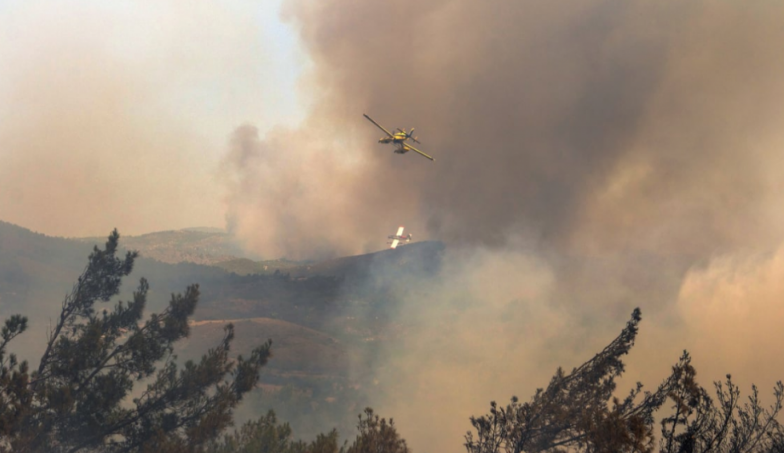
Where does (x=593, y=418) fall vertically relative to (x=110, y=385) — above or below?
above

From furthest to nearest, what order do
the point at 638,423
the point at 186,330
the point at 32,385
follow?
1. the point at 186,330
2. the point at 32,385
3. the point at 638,423

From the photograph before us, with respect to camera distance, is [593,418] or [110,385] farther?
[110,385]

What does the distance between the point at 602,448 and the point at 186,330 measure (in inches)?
1303

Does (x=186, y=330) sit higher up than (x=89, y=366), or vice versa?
(x=186, y=330)

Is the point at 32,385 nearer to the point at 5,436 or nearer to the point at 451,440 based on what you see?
the point at 5,436

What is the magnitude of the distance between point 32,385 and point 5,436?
4991 mm

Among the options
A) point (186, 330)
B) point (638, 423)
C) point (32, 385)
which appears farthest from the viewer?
point (186, 330)

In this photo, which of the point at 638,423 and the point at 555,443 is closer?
the point at 638,423

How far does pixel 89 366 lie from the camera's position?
3866 cm

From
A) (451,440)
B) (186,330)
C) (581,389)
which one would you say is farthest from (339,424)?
(581,389)

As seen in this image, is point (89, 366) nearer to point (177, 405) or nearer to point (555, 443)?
Answer: point (177, 405)

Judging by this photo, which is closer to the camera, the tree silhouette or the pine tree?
the tree silhouette

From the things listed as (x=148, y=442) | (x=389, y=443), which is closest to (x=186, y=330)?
(x=148, y=442)

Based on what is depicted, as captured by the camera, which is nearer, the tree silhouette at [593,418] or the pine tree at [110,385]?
the tree silhouette at [593,418]
